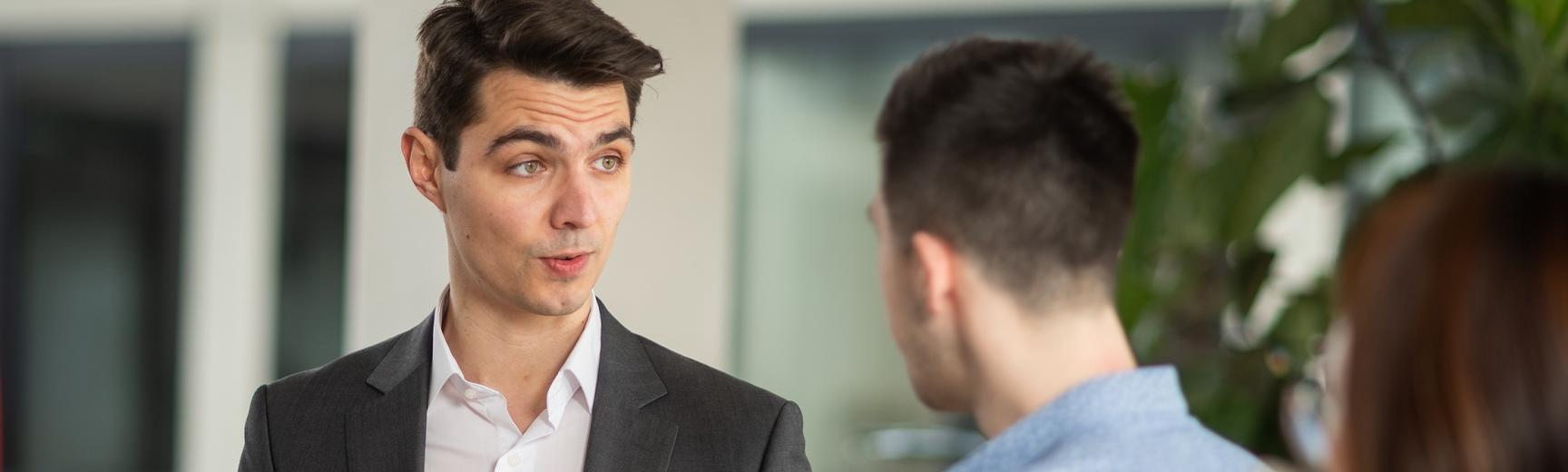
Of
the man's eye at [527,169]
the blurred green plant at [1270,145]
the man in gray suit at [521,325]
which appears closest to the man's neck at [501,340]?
the man in gray suit at [521,325]

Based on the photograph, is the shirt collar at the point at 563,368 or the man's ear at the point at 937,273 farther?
the man's ear at the point at 937,273

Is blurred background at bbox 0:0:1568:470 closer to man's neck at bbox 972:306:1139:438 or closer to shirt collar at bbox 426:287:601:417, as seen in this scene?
shirt collar at bbox 426:287:601:417

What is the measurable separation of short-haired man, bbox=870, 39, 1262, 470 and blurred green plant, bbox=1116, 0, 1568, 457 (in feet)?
5.65

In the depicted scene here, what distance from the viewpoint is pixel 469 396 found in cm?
128

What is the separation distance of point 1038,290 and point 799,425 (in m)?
0.30

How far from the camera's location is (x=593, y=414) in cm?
131

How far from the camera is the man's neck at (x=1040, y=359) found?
1.49 metres

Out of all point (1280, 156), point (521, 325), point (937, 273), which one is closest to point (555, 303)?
point (521, 325)

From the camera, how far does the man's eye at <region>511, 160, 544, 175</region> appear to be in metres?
1.23

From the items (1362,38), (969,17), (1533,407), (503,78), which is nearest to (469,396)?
(503,78)

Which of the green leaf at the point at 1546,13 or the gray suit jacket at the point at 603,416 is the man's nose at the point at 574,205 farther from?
the green leaf at the point at 1546,13

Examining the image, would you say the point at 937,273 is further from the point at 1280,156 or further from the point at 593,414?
the point at 1280,156

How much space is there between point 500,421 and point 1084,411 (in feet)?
1.75

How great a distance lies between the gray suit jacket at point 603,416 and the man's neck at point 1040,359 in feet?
0.80
